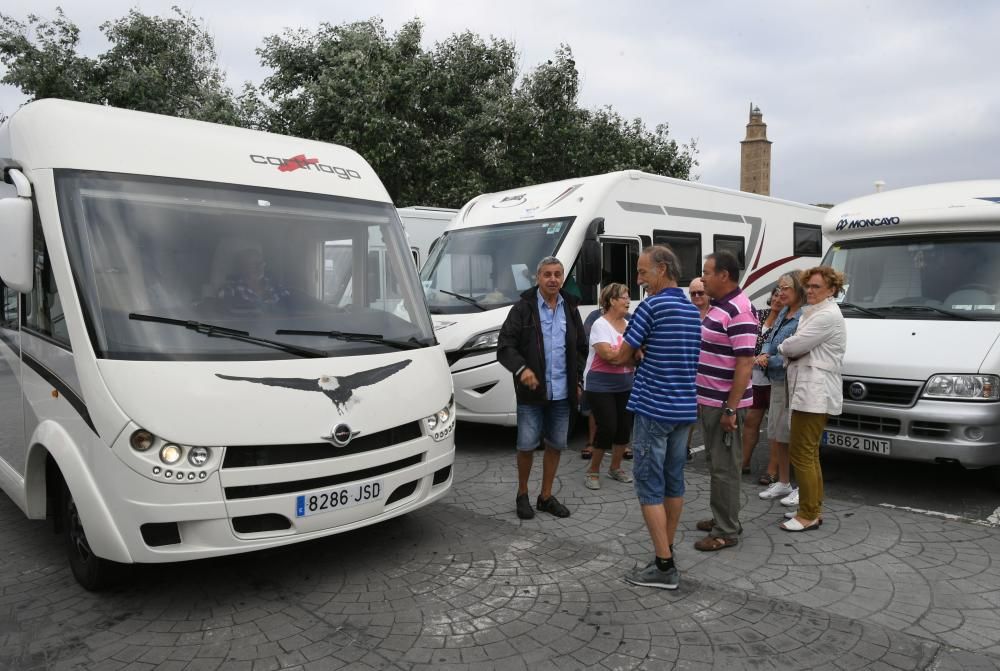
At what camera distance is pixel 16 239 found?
378 centimetres

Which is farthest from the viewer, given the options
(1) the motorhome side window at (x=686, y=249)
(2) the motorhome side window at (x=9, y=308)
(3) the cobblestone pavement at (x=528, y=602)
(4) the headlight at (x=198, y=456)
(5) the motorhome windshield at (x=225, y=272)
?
(1) the motorhome side window at (x=686, y=249)

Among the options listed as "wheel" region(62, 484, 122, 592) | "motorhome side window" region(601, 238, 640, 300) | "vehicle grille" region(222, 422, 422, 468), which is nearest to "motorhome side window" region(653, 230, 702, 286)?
"motorhome side window" region(601, 238, 640, 300)

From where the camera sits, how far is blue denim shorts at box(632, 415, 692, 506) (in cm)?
395

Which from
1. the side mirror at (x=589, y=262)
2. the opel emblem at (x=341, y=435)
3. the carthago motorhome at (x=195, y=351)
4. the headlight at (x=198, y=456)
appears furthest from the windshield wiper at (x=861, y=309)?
the headlight at (x=198, y=456)

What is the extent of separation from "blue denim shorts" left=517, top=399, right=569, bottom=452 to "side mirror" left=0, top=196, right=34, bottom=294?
310 cm

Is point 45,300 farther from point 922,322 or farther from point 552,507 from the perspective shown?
point 922,322

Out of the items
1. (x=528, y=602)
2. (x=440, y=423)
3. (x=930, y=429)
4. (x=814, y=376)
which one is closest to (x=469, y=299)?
(x=440, y=423)

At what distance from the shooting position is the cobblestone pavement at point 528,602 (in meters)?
3.31

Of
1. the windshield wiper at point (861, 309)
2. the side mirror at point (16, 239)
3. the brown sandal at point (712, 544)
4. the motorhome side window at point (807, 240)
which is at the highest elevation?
the motorhome side window at point (807, 240)

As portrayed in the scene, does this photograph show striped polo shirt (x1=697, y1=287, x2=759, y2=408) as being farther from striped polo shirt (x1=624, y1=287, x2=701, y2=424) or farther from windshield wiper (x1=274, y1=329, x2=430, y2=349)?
windshield wiper (x1=274, y1=329, x2=430, y2=349)

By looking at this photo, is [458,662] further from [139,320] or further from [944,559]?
[944,559]

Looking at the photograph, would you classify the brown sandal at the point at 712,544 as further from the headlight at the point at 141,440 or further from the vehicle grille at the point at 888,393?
the headlight at the point at 141,440

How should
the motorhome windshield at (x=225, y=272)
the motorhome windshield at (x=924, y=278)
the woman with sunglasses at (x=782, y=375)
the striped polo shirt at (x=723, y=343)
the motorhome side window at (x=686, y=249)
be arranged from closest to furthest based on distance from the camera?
the motorhome windshield at (x=225, y=272)
the striped polo shirt at (x=723, y=343)
the woman with sunglasses at (x=782, y=375)
the motorhome windshield at (x=924, y=278)
the motorhome side window at (x=686, y=249)

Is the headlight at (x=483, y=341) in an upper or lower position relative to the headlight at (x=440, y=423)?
upper
